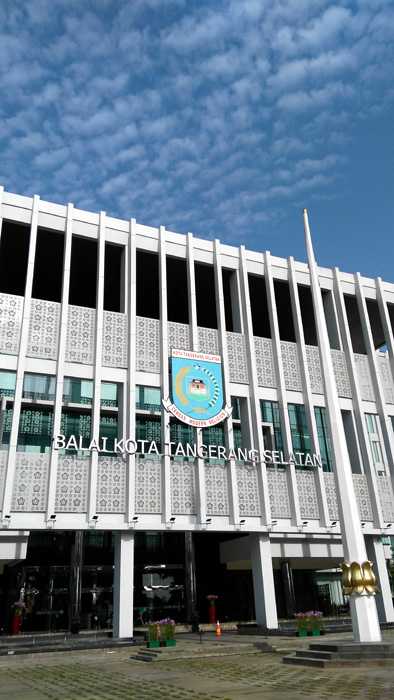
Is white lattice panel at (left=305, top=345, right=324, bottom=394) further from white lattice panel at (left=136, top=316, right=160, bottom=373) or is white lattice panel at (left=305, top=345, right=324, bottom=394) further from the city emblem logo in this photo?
white lattice panel at (left=136, top=316, right=160, bottom=373)

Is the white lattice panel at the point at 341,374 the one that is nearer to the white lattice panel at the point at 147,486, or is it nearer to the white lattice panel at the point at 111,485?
the white lattice panel at the point at 147,486

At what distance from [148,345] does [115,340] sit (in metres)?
2.05

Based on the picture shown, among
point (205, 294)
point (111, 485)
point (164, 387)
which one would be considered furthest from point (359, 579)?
point (205, 294)

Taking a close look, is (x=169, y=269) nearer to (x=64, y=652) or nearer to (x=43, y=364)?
(x=43, y=364)

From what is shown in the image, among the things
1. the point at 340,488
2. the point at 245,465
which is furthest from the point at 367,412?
the point at 340,488

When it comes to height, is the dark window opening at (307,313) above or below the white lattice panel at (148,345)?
above

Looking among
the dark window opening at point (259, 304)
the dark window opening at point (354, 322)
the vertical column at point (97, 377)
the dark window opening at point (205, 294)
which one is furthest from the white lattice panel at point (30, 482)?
the dark window opening at point (354, 322)

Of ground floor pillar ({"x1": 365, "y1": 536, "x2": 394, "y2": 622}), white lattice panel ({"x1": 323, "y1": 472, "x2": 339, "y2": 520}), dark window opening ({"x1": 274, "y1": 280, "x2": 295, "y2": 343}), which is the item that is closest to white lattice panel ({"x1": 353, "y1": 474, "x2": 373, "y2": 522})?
ground floor pillar ({"x1": 365, "y1": 536, "x2": 394, "y2": 622})

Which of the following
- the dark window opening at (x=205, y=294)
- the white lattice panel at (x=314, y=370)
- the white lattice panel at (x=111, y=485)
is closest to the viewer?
the white lattice panel at (x=111, y=485)

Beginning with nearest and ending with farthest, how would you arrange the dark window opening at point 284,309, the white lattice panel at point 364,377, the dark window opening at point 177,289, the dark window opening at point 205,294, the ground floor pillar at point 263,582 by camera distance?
1. the ground floor pillar at point 263,582
2. the dark window opening at point 177,289
3. the dark window opening at point 205,294
4. the white lattice panel at point 364,377
5. the dark window opening at point 284,309

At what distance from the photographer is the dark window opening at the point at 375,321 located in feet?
140

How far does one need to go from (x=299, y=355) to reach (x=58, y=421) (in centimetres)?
1729

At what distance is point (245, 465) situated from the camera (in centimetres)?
3177

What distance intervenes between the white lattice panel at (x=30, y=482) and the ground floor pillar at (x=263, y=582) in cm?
1259
